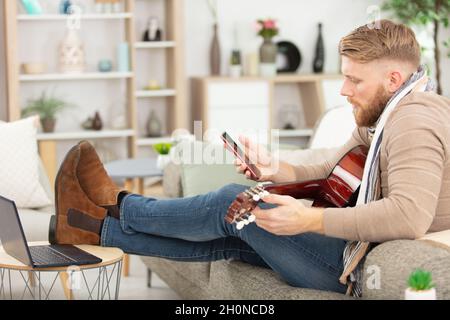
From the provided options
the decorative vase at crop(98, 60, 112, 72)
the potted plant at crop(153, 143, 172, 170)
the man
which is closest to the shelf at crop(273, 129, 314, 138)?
the decorative vase at crop(98, 60, 112, 72)

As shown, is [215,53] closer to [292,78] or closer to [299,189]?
[292,78]

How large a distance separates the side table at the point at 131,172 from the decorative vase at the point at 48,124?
1455 mm

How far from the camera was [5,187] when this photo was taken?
367 centimetres

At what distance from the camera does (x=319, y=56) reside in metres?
6.39

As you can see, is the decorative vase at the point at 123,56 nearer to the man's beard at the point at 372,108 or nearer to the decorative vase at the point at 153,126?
the decorative vase at the point at 153,126

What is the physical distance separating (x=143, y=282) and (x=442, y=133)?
86.7 inches

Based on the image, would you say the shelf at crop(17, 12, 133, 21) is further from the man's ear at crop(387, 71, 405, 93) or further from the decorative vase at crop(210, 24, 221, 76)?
the man's ear at crop(387, 71, 405, 93)

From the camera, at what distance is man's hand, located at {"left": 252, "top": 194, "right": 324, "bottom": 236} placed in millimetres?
2082

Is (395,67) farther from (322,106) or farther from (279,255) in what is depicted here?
(322,106)

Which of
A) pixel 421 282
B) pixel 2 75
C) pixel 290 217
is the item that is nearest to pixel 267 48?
pixel 2 75

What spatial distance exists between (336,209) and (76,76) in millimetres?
3943
